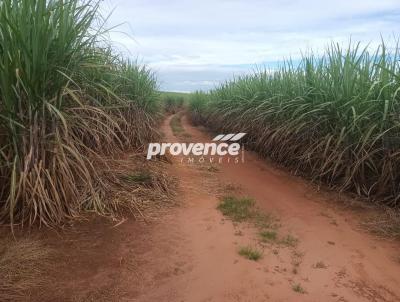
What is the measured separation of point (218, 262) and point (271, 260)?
1.26 ft

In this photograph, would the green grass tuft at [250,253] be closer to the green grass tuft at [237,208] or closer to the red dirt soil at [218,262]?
the red dirt soil at [218,262]

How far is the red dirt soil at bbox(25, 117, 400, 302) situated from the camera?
2611 millimetres

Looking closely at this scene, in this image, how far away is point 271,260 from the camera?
3.08m

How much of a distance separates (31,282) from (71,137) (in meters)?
1.41

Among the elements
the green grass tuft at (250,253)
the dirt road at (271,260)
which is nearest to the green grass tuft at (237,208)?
the dirt road at (271,260)

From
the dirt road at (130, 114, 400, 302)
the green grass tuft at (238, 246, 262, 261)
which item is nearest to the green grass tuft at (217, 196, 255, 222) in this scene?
the dirt road at (130, 114, 400, 302)

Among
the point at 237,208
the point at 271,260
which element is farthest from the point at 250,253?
the point at 237,208

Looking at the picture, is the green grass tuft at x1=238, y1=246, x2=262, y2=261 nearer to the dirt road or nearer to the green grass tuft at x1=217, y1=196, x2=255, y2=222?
the dirt road

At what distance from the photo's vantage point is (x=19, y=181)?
3.24 m

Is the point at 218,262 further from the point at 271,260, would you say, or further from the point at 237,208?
the point at 237,208

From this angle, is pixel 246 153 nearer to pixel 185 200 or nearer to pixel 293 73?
pixel 293 73

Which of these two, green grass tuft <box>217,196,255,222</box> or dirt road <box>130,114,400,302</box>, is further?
green grass tuft <box>217,196,255,222</box>

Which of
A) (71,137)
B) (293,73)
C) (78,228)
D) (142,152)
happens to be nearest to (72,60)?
(71,137)

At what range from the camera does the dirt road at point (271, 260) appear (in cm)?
265
